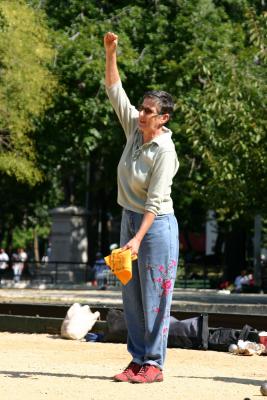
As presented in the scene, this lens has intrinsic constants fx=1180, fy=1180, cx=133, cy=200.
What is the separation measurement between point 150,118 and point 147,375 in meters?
1.69

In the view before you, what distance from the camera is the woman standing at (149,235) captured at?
25.4ft

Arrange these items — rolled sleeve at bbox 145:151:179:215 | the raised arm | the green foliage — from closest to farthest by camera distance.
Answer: rolled sleeve at bbox 145:151:179:215 → the raised arm → the green foliage

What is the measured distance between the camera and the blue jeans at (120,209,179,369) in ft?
25.5

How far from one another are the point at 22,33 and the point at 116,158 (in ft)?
41.5

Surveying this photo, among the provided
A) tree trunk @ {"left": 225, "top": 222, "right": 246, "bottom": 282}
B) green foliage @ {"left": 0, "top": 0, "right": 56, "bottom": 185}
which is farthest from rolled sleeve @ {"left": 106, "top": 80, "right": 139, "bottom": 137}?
tree trunk @ {"left": 225, "top": 222, "right": 246, "bottom": 282}

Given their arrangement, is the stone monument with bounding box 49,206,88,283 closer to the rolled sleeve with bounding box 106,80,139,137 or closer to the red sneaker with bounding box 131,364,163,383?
the rolled sleeve with bounding box 106,80,139,137

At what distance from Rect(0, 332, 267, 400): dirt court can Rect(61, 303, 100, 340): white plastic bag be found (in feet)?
1.56

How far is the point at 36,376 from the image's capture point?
8.16 m

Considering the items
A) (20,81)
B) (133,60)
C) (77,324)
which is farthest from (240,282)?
(77,324)

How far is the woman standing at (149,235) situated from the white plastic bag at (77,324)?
5.01m

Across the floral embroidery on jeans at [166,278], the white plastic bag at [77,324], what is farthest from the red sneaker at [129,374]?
the white plastic bag at [77,324]

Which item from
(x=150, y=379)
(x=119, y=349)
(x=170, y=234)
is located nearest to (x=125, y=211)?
(x=170, y=234)

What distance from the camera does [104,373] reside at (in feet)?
28.0

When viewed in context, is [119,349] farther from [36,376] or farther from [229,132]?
[229,132]
